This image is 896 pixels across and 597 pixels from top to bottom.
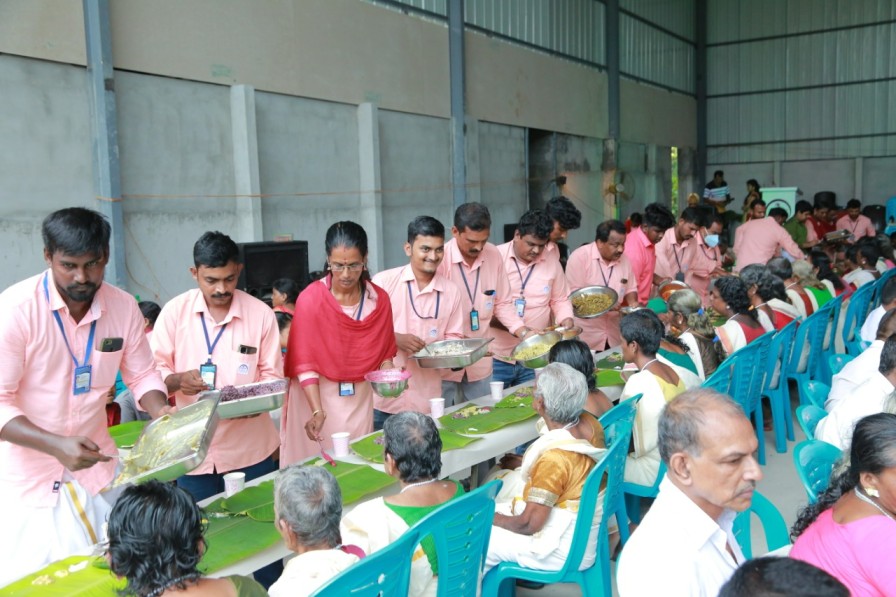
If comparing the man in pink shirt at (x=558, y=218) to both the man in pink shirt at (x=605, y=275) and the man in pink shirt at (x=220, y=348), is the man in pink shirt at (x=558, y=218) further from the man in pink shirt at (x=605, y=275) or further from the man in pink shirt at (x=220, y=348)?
the man in pink shirt at (x=220, y=348)

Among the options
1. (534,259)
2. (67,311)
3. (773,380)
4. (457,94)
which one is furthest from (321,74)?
(67,311)

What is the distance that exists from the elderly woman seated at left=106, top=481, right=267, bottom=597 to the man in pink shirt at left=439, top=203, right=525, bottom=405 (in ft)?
8.54

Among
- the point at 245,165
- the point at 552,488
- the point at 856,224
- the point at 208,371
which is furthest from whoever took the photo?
the point at 856,224

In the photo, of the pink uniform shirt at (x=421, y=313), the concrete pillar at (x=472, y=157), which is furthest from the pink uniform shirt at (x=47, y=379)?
the concrete pillar at (x=472, y=157)

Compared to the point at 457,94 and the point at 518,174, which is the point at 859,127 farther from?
the point at 457,94

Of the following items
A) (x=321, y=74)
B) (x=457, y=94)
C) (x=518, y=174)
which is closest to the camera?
(x=321, y=74)

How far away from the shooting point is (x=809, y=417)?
3148mm

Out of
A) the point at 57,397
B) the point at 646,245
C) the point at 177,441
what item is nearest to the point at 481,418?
the point at 177,441

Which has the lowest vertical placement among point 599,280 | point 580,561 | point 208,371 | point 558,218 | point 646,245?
point 580,561

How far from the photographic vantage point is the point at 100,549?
2.17 metres

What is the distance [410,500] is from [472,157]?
30.7 feet

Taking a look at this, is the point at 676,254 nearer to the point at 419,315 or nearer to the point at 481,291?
the point at 481,291

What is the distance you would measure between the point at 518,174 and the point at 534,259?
8135mm

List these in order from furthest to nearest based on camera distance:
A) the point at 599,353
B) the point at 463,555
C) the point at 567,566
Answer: the point at 599,353
the point at 567,566
the point at 463,555
